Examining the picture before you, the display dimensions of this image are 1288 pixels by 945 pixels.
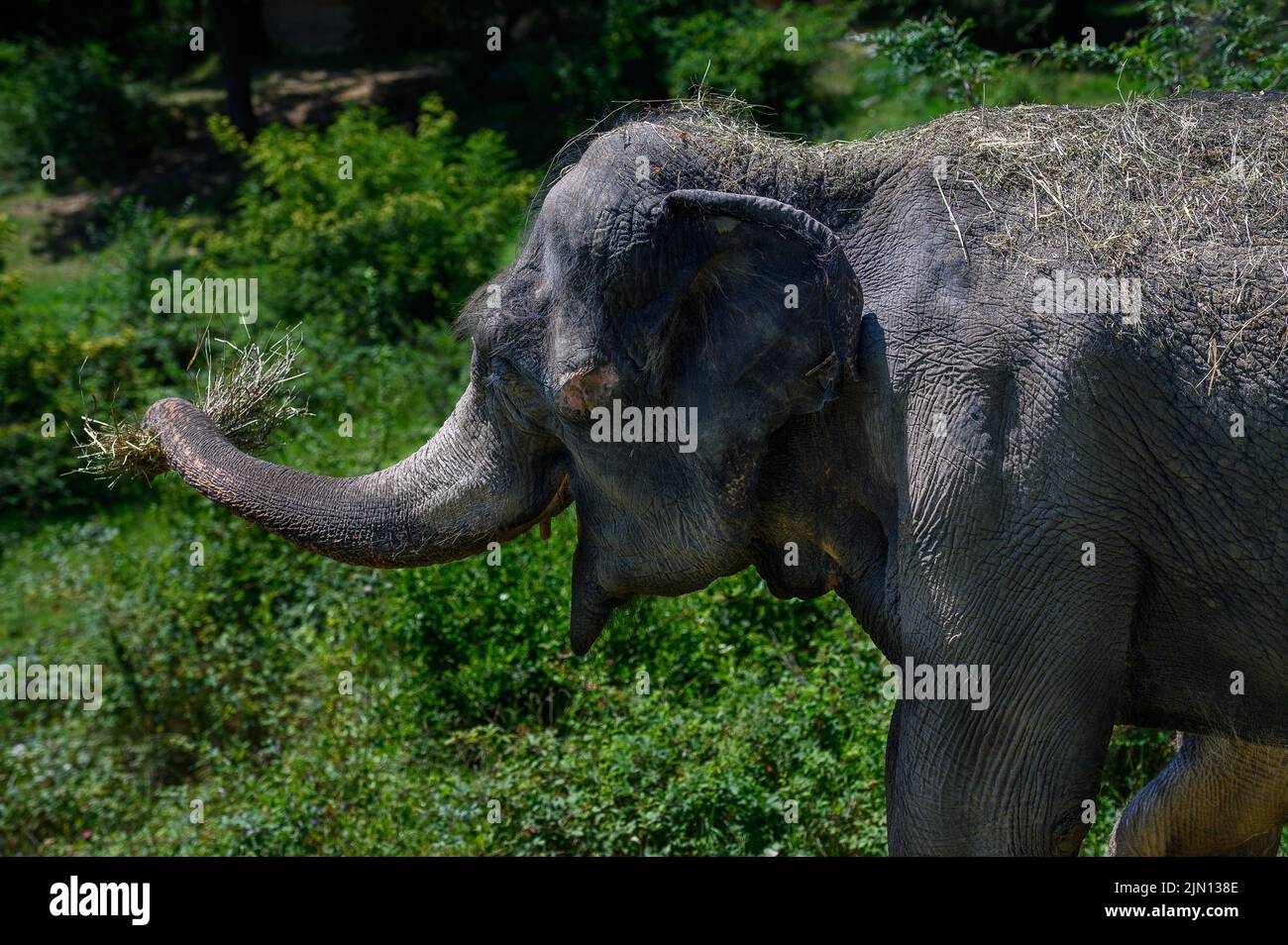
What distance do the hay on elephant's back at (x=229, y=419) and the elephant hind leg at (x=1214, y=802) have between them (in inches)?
120

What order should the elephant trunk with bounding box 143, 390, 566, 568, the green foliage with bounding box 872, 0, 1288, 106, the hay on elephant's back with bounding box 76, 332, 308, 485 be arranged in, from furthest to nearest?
the green foliage with bounding box 872, 0, 1288, 106, the hay on elephant's back with bounding box 76, 332, 308, 485, the elephant trunk with bounding box 143, 390, 566, 568

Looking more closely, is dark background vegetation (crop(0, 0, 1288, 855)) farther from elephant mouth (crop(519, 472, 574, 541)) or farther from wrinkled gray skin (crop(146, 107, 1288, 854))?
elephant mouth (crop(519, 472, 574, 541))

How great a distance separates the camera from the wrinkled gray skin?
11.8 ft

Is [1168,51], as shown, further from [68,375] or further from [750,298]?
[68,375]

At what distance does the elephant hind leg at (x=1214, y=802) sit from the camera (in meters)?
4.73

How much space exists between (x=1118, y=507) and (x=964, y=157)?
101 cm

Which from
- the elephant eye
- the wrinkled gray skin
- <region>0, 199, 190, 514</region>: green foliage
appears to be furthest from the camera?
<region>0, 199, 190, 514</region>: green foliage

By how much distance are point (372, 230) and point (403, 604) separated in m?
5.56

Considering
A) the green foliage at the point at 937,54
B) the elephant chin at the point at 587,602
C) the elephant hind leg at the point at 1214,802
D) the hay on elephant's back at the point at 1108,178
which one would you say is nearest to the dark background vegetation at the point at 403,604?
the green foliage at the point at 937,54

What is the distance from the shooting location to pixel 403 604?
25.0ft

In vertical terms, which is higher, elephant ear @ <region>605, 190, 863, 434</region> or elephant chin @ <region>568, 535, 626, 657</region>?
elephant ear @ <region>605, 190, 863, 434</region>

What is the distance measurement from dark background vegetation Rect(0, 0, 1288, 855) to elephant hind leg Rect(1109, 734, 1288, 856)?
1.04 m

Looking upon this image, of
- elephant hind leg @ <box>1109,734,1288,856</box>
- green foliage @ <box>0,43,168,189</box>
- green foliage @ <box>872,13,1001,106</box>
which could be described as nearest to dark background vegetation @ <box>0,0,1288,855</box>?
green foliage @ <box>872,13,1001,106</box>

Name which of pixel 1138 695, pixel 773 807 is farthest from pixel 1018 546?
pixel 773 807
